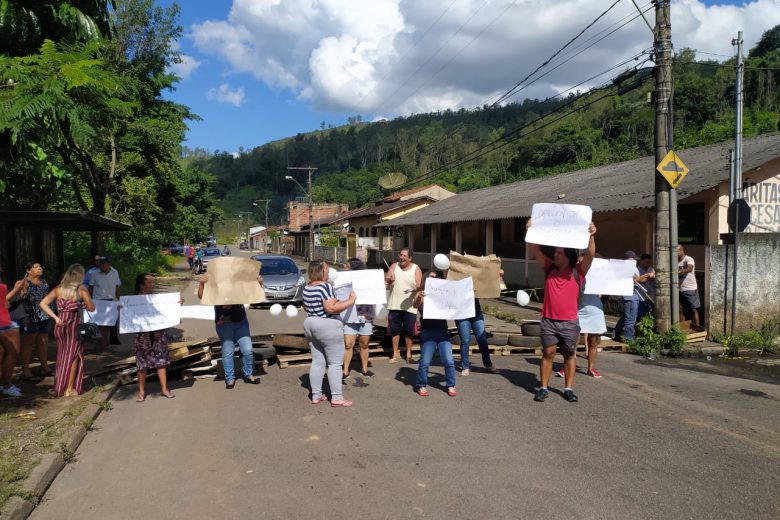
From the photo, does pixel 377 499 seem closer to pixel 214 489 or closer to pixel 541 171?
pixel 214 489

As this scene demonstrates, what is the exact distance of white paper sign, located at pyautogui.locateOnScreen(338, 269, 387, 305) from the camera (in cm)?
763

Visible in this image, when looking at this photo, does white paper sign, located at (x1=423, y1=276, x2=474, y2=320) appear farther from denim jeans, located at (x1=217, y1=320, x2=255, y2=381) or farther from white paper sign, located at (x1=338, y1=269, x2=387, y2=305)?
denim jeans, located at (x1=217, y1=320, x2=255, y2=381)

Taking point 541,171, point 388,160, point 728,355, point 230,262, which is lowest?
point 728,355

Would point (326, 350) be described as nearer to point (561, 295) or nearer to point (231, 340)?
point (231, 340)

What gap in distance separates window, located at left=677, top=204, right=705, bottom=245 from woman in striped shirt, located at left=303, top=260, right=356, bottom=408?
43.0 ft

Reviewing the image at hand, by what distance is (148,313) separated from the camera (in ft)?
22.4

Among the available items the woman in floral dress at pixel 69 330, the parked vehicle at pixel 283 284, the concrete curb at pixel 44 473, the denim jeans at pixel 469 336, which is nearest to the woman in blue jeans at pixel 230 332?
the woman in floral dress at pixel 69 330

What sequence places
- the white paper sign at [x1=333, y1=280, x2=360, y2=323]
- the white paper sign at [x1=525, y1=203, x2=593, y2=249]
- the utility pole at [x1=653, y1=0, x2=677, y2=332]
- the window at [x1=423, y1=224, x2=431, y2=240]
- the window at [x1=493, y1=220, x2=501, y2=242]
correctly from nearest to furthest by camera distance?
the white paper sign at [x1=525, y1=203, x2=593, y2=249] < the white paper sign at [x1=333, y1=280, x2=360, y2=323] < the utility pole at [x1=653, y1=0, x2=677, y2=332] < the window at [x1=493, y1=220, x2=501, y2=242] < the window at [x1=423, y1=224, x2=431, y2=240]

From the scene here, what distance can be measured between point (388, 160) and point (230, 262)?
96332 mm

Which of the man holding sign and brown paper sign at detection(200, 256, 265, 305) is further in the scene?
brown paper sign at detection(200, 256, 265, 305)

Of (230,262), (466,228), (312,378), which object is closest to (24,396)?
(230,262)

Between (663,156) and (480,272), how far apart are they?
5.06 metres

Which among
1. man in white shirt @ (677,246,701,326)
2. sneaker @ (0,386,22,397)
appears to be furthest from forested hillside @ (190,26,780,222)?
sneaker @ (0,386,22,397)

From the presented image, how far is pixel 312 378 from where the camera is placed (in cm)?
640
